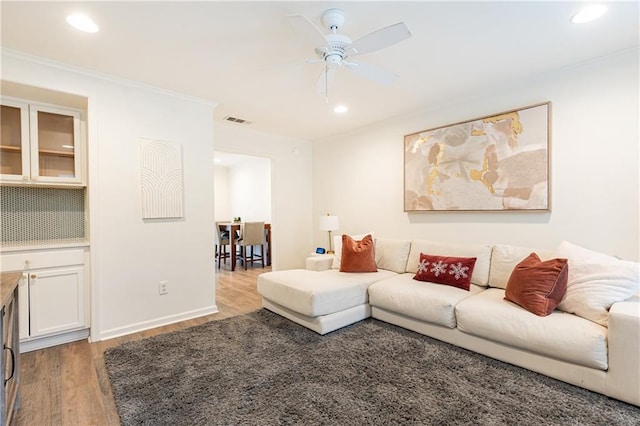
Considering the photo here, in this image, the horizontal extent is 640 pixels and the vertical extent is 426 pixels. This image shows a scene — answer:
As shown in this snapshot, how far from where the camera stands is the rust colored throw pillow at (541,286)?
215cm

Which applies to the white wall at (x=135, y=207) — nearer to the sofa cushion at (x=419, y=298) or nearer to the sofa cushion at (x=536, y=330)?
the sofa cushion at (x=419, y=298)

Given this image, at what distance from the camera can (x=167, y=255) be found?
3170 millimetres

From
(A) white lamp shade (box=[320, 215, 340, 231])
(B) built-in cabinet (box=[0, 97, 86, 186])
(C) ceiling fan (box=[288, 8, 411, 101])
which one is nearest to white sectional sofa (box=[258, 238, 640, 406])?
(A) white lamp shade (box=[320, 215, 340, 231])

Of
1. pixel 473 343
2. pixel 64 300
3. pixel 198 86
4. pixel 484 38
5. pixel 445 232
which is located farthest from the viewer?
pixel 445 232

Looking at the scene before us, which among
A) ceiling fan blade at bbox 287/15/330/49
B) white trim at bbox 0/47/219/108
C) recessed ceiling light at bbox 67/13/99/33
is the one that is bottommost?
ceiling fan blade at bbox 287/15/330/49

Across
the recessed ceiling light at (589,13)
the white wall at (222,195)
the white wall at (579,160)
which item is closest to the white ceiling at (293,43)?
the recessed ceiling light at (589,13)

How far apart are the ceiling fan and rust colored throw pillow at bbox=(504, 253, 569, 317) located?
1849mm

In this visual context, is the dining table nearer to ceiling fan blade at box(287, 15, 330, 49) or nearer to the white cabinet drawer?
the white cabinet drawer

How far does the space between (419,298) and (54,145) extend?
11.8 ft

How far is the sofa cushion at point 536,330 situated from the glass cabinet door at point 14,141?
3.89m

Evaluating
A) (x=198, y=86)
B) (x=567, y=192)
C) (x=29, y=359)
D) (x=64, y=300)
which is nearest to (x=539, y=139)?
(x=567, y=192)

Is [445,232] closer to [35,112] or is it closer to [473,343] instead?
[473,343]

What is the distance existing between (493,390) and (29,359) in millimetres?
→ 3434

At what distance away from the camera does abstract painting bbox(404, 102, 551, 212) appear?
2859 mm
